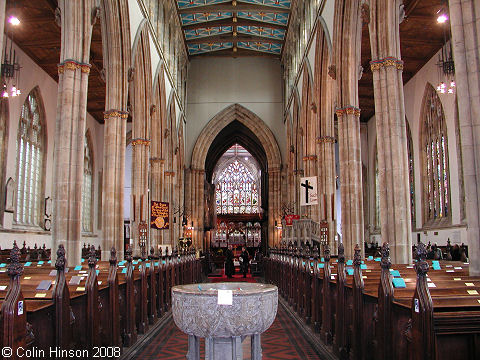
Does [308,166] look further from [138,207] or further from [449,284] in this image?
[449,284]

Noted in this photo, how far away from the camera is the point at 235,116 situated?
2825 cm

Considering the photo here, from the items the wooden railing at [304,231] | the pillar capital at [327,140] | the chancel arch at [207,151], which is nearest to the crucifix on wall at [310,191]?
the wooden railing at [304,231]

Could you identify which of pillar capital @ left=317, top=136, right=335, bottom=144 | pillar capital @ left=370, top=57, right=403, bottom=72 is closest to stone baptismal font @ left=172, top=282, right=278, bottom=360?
pillar capital @ left=370, top=57, right=403, bottom=72

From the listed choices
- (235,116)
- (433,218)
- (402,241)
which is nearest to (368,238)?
(433,218)

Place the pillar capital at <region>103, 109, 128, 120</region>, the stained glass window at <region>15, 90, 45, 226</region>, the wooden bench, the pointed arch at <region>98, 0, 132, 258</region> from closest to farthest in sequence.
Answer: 1. the wooden bench
2. the pointed arch at <region>98, 0, 132, 258</region>
3. the pillar capital at <region>103, 109, 128, 120</region>
4. the stained glass window at <region>15, 90, 45, 226</region>

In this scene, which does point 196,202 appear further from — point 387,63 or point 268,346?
point 268,346

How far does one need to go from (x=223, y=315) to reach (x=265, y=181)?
32065 millimetres

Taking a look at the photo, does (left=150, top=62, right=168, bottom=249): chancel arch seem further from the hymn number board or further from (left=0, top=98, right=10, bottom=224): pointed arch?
the hymn number board

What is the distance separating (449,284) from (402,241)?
226 inches

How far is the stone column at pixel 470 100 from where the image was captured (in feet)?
20.3

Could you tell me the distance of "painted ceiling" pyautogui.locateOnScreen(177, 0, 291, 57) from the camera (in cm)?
2255

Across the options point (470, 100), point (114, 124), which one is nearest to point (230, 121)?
point (114, 124)

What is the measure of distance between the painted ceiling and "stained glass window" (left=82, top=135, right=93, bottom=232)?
27.4 feet

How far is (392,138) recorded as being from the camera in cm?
1034
